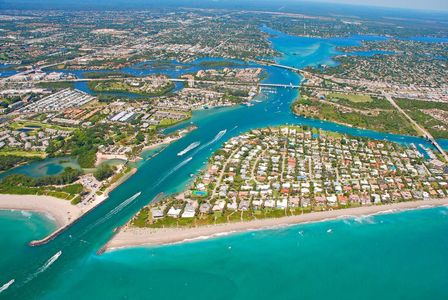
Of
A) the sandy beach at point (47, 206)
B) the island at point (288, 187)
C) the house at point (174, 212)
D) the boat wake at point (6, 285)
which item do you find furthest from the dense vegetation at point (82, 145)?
the boat wake at point (6, 285)

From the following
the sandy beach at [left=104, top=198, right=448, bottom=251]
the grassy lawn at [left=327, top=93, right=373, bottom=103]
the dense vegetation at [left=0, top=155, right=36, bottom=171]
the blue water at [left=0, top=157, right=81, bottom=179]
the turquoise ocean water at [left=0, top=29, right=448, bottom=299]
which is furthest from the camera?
the grassy lawn at [left=327, top=93, right=373, bottom=103]

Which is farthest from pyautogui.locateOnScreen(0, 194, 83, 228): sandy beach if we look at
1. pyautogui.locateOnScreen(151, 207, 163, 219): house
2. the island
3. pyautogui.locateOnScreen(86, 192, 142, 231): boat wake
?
pyautogui.locateOnScreen(151, 207, 163, 219): house

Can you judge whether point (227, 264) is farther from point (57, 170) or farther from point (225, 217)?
point (57, 170)

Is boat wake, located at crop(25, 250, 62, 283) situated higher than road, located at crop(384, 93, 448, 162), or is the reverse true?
road, located at crop(384, 93, 448, 162)

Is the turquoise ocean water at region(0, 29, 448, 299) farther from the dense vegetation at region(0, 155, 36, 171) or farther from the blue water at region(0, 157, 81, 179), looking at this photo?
the dense vegetation at region(0, 155, 36, 171)

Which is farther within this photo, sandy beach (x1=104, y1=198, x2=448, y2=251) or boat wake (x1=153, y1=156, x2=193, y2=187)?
boat wake (x1=153, y1=156, x2=193, y2=187)

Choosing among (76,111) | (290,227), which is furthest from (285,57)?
(290,227)

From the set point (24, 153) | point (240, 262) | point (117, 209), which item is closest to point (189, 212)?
point (240, 262)
